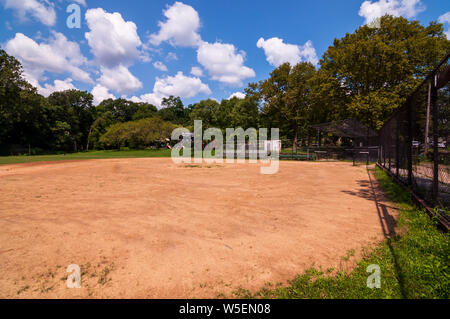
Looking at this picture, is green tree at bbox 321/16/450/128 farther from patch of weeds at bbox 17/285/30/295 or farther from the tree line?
patch of weeds at bbox 17/285/30/295

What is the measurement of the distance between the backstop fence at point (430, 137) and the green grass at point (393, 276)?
1.20 m

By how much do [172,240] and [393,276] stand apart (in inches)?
103

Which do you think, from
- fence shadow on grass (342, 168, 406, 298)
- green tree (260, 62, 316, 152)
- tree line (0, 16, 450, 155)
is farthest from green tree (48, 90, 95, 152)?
fence shadow on grass (342, 168, 406, 298)

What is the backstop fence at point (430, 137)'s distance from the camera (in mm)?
3188

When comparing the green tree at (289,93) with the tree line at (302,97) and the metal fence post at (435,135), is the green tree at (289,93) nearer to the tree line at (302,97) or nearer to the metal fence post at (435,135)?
the tree line at (302,97)

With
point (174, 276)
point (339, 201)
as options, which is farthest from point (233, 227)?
point (339, 201)

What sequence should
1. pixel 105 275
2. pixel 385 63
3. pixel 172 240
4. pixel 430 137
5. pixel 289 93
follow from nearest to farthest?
pixel 105 275, pixel 172 240, pixel 430 137, pixel 385 63, pixel 289 93

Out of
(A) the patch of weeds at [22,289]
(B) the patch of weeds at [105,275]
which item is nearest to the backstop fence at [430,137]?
(B) the patch of weeds at [105,275]

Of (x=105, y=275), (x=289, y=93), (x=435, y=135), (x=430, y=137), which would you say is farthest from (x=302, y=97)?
(x=105, y=275)

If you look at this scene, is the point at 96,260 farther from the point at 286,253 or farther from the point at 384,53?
the point at 384,53

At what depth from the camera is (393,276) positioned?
2037mm

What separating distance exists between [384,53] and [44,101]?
52.6 m

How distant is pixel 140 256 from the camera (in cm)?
262

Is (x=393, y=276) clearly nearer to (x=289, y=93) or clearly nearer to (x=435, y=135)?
(x=435, y=135)
